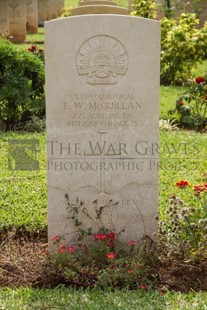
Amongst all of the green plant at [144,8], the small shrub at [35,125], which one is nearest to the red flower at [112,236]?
the small shrub at [35,125]

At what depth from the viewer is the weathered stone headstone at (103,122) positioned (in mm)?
3938

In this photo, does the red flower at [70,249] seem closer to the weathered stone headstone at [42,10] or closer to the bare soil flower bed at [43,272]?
the bare soil flower bed at [43,272]

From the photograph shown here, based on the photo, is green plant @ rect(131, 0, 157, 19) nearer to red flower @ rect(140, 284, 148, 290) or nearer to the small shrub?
the small shrub

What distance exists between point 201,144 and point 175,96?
3308mm

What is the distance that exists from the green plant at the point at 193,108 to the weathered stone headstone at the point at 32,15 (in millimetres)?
10977

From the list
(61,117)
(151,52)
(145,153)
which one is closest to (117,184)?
(145,153)

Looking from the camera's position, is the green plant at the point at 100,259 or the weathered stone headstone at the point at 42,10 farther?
the weathered stone headstone at the point at 42,10

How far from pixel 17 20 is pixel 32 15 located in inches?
80.0

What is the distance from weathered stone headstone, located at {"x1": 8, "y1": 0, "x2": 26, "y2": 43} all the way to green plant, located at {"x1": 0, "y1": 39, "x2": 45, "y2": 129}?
9.00m

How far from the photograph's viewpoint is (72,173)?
410cm

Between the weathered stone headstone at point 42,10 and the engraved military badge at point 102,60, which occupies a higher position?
the weathered stone headstone at point 42,10

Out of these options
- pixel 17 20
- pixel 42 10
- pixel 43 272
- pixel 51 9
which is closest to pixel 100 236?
pixel 43 272

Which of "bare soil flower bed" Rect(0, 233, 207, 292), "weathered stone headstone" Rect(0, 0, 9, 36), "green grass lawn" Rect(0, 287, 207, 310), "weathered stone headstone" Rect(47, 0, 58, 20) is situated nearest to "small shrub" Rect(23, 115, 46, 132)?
"bare soil flower bed" Rect(0, 233, 207, 292)

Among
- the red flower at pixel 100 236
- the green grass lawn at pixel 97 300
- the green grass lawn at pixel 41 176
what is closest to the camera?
the green grass lawn at pixel 97 300
